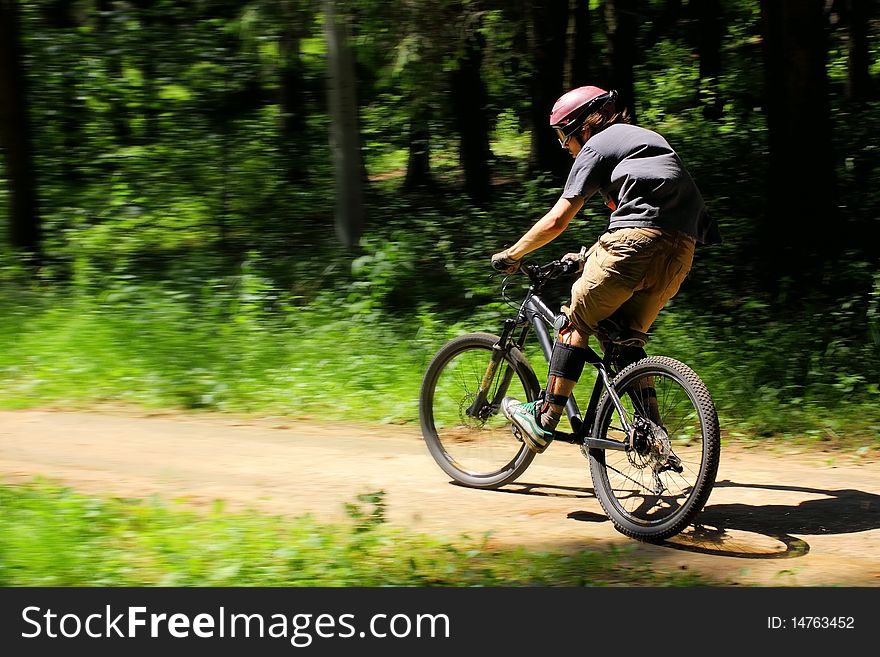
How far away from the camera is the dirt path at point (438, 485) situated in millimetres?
5180

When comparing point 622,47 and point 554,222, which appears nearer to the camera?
point 554,222

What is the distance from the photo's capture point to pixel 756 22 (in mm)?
17281

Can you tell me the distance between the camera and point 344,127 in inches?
453

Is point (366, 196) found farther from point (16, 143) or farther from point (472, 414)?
point (472, 414)

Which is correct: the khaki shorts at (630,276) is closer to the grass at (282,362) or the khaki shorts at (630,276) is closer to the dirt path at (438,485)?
the dirt path at (438,485)

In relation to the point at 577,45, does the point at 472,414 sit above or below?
below

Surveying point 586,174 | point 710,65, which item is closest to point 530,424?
point 586,174

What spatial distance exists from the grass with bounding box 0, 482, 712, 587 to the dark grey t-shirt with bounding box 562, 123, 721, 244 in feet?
5.35

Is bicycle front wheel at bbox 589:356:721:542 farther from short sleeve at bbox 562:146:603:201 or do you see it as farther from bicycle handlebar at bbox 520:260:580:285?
short sleeve at bbox 562:146:603:201

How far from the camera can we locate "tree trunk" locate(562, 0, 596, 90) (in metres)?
13.3

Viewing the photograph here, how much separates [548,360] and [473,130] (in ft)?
33.9

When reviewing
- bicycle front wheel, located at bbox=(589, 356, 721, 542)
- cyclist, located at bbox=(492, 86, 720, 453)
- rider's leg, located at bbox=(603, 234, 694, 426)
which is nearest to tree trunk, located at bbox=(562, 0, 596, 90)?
cyclist, located at bbox=(492, 86, 720, 453)

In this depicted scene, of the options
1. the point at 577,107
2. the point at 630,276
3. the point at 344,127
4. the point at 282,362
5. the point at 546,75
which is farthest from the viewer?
the point at 546,75
